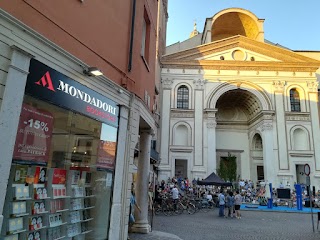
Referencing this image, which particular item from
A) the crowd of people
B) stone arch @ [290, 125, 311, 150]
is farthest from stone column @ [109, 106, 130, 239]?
stone arch @ [290, 125, 311, 150]

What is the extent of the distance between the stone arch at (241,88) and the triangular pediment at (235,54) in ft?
8.67

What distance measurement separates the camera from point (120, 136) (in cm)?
624

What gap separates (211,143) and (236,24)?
53.5 ft

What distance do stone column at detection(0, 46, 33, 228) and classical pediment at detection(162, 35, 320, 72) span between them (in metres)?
26.5

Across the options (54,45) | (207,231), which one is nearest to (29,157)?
(54,45)

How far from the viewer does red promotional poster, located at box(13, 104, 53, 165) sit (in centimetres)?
398

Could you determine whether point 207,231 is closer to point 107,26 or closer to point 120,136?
point 120,136

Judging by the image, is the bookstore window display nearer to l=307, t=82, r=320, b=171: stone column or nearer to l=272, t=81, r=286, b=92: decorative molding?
l=272, t=81, r=286, b=92: decorative molding

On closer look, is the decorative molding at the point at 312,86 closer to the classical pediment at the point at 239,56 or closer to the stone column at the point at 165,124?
the classical pediment at the point at 239,56

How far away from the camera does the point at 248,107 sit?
3194cm

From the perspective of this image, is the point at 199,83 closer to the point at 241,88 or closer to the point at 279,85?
the point at 241,88

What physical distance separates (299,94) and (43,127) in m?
30.0

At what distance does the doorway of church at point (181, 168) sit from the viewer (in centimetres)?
2766

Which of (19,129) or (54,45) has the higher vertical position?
(54,45)
